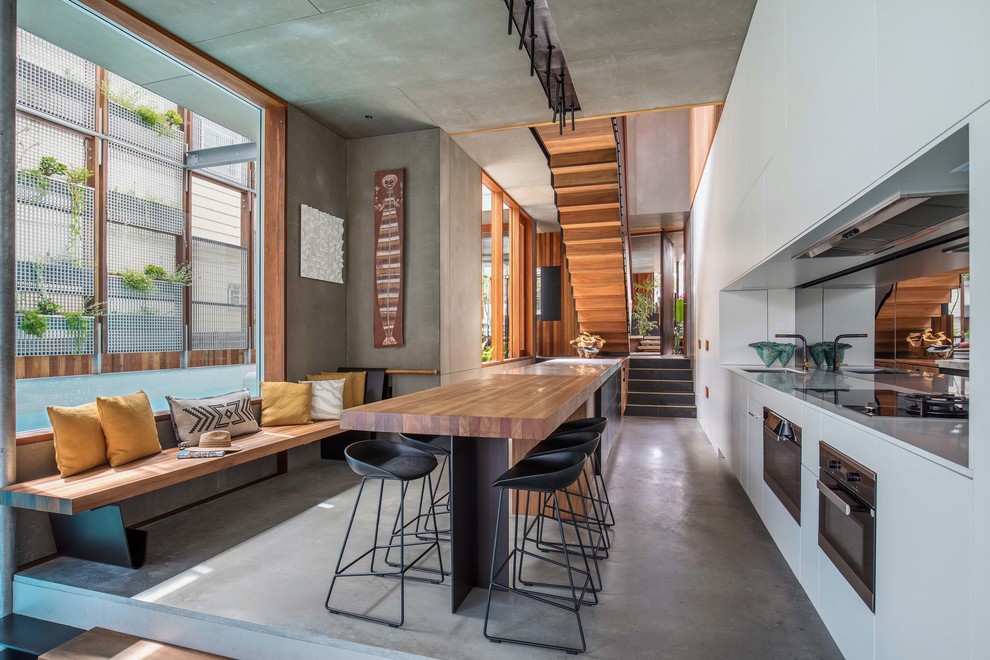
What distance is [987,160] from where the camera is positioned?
1.02m

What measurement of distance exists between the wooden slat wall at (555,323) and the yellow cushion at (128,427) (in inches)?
341

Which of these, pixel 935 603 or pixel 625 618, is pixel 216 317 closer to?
pixel 625 618

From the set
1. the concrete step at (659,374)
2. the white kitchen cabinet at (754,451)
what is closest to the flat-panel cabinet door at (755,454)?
the white kitchen cabinet at (754,451)

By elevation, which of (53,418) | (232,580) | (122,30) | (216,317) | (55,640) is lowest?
(55,640)

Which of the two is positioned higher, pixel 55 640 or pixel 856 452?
pixel 856 452

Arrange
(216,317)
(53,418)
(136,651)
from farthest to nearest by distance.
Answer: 1. (216,317)
2. (53,418)
3. (136,651)

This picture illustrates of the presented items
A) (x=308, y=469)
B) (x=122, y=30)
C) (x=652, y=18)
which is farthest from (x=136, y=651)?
(x=652, y=18)

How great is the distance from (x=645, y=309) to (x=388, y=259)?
816cm

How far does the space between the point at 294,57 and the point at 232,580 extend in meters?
3.53

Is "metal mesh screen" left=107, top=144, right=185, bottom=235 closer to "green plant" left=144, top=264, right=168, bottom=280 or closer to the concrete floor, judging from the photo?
"green plant" left=144, top=264, right=168, bottom=280

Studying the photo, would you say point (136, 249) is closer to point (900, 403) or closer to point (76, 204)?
point (76, 204)

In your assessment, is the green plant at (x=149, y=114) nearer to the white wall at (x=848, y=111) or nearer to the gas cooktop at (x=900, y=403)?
the white wall at (x=848, y=111)

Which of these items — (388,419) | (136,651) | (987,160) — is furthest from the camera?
(136,651)

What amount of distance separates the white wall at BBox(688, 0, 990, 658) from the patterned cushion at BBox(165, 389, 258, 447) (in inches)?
143
